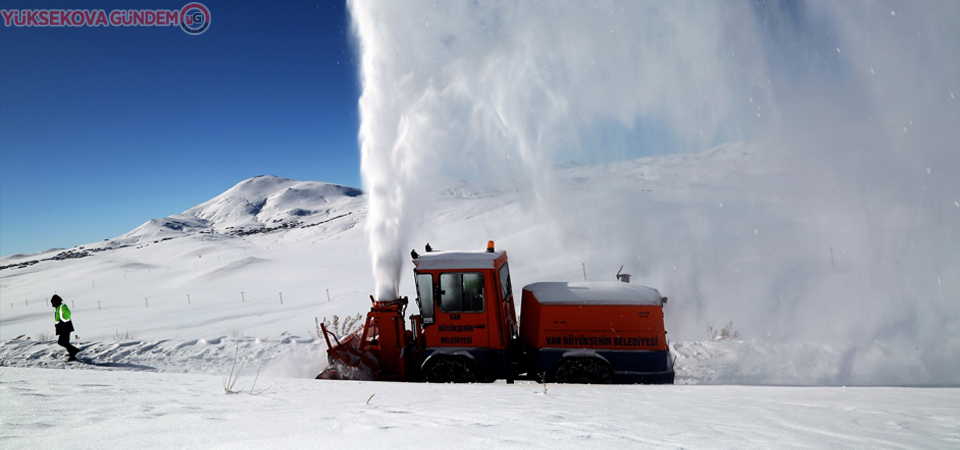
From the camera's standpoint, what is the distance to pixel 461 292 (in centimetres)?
723

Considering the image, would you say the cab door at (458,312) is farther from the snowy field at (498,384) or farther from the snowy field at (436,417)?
the snowy field at (436,417)

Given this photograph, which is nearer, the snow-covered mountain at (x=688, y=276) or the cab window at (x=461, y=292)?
the cab window at (x=461, y=292)

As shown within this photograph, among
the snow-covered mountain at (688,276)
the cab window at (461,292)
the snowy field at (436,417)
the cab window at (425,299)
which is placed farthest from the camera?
the snow-covered mountain at (688,276)

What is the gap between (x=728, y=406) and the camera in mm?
4605

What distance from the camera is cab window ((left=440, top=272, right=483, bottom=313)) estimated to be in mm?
7172

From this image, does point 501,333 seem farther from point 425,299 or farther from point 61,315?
point 61,315

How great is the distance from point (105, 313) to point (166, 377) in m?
18.0

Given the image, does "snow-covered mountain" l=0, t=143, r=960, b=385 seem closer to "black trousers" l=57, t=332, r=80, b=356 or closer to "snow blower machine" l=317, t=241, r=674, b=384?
"snow blower machine" l=317, t=241, r=674, b=384

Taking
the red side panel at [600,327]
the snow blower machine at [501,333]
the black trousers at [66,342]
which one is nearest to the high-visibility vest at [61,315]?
the black trousers at [66,342]

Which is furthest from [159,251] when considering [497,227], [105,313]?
[497,227]

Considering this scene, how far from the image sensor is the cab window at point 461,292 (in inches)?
282

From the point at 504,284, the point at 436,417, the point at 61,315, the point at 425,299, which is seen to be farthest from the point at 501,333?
the point at 61,315

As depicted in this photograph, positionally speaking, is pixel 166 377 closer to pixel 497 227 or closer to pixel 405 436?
pixel 405 436

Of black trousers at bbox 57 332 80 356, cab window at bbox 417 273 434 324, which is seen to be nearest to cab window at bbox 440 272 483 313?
cab window at bbox 417 273 434 324
